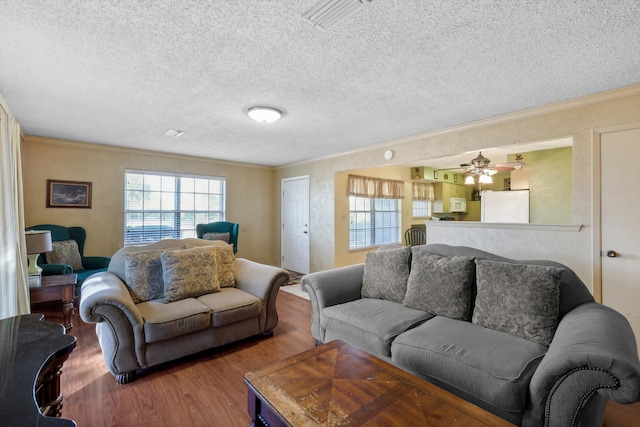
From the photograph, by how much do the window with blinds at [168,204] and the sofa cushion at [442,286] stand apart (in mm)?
4560

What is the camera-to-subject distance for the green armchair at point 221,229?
5.48 meters

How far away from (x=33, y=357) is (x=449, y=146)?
3.98 metres

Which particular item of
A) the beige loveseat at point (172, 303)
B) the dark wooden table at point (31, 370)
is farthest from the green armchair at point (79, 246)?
the dark wooden table at point (31, 370)

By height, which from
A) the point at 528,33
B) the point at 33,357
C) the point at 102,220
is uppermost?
the point at 528,33

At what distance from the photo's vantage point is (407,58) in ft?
6.63

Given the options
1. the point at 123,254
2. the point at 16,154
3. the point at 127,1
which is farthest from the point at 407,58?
the point at 16,154

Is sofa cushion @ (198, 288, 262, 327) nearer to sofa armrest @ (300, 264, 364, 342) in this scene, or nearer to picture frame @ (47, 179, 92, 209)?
sofa armrest @ (300, 264, 364, 342)

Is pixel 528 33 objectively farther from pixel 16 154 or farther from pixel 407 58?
pixel 16 154

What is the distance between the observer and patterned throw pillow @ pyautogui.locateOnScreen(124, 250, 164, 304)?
8.90ft

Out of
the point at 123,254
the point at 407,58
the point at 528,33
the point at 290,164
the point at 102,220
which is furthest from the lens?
the point at 290,164

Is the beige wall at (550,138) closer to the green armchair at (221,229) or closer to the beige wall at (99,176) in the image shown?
the green armchair at (221,229)

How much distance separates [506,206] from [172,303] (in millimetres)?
5944

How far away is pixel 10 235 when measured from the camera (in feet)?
8.73

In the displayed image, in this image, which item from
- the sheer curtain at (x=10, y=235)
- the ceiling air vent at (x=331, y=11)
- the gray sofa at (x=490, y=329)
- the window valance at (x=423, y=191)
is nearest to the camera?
the gray sofa at (x=490, y=329)
